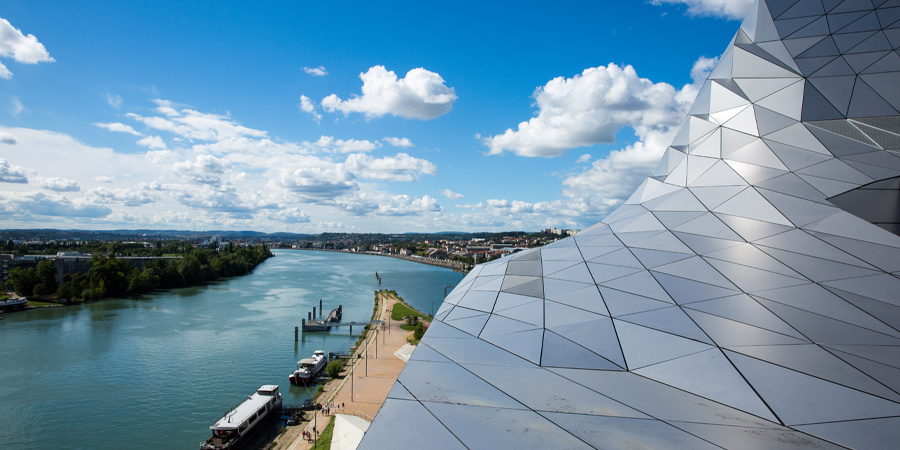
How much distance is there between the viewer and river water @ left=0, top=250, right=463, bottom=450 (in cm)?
2002

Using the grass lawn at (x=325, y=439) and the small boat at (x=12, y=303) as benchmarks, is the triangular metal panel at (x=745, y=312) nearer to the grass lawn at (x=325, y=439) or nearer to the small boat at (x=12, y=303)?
the grass lawn at (x=325, y=439)

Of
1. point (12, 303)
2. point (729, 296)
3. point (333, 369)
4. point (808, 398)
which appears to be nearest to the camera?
point (808, 398)

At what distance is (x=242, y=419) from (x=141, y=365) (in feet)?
44.9

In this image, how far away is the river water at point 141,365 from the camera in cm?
2002

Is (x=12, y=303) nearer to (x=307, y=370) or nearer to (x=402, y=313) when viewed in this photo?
(x=307, y=370)

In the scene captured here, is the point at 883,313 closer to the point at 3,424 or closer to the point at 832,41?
the point at 832,41

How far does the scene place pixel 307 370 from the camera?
28.2 meters

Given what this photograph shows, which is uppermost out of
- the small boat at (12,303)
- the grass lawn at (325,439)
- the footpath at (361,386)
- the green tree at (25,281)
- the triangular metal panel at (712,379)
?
the triangular metal panel at (712,379)

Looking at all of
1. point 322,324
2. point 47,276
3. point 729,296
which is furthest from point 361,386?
point 47,276

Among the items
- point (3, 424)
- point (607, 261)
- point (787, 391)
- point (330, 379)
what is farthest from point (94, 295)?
point (787, 391)

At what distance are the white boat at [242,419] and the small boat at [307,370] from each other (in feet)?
13.1

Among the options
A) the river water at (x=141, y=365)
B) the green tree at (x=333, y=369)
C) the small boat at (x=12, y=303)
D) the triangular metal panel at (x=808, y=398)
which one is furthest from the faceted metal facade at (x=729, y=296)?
the small boat at (x=12, y=303)

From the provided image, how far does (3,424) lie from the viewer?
19.9 m

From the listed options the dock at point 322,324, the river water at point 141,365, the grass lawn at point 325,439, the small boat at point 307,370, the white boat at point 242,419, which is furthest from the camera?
the dock at point 322,324
